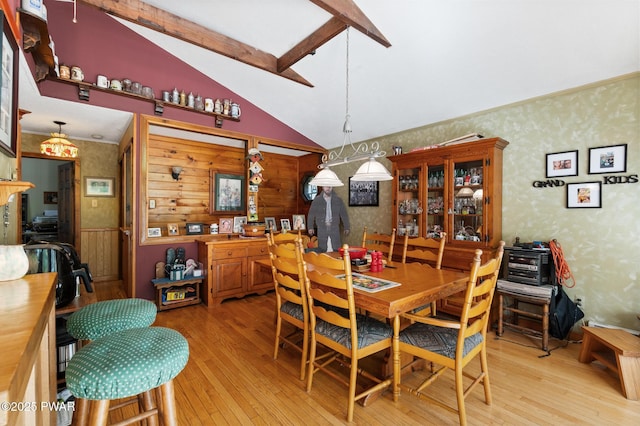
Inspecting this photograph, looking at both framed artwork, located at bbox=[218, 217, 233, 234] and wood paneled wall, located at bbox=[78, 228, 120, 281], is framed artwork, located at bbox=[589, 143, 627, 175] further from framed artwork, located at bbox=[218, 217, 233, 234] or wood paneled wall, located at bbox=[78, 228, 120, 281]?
wood paneled wall, located at bbox=[78, 228, 120, 281]

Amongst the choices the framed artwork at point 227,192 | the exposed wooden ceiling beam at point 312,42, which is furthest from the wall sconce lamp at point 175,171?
the exposed wooden ceiling beam at point 312,42

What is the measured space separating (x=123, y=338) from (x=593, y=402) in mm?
2773

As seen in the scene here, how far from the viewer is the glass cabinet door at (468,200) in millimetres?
3197

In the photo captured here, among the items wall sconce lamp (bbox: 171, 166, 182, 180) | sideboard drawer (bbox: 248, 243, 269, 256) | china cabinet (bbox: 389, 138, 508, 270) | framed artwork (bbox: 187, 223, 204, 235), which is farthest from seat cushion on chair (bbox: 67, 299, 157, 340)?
Answer: wall sconce lamp (bbox: 171, 166, 182, 180)

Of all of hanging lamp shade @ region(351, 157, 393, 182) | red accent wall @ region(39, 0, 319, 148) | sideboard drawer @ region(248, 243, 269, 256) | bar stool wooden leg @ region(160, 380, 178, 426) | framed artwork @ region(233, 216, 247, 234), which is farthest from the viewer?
framed artwork @ region(233, 216, 247, 234)

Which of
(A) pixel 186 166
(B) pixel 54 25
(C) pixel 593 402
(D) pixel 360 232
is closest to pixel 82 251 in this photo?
(A) pixel 186 166

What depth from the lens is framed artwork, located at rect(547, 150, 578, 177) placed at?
2.75m

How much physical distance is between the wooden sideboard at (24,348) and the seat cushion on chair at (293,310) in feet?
4.53

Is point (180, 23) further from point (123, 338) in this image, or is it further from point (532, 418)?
point (532, 418)

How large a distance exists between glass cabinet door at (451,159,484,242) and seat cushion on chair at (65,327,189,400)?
3.04 meters

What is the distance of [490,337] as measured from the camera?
2.95 meters

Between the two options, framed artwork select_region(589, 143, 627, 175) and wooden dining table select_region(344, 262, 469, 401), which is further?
framed artwork select_region(589, 143, 627, 175)

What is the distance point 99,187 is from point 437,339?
5461mm

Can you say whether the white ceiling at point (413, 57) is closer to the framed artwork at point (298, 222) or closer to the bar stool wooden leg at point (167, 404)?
the framed artwork at point (298, 222)
